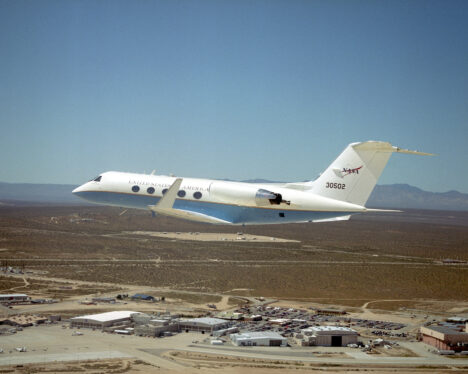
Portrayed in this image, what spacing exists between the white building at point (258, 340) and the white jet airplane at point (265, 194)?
31411 mm

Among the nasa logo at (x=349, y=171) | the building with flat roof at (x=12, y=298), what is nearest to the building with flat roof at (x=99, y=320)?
the building with flat roof at (x=12, y=298)

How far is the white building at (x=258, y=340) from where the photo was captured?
3115 inches

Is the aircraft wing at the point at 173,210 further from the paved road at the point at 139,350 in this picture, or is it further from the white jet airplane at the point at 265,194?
the paved road at the point at 139,350

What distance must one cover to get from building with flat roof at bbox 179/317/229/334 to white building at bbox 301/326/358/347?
11.8m

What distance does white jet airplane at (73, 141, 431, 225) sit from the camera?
49.2 m

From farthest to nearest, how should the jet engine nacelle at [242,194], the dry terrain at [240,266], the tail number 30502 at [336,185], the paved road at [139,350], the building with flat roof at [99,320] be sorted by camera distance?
the dry terrain at [240,266], the building with flat roof at [99,320], the paved road at [139,350], the tail number 30502 at [336,185], the jet engine nacelle at [242,194]

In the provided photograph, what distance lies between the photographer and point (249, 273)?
130875 millimetres

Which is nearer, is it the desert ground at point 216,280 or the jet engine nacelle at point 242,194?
the jet engine nacelle at point 242,194

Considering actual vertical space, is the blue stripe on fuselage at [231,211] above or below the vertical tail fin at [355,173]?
below

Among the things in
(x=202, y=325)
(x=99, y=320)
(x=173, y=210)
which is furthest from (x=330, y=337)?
(x=173, y=210)

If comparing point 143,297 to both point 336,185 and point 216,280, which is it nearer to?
point 216,280

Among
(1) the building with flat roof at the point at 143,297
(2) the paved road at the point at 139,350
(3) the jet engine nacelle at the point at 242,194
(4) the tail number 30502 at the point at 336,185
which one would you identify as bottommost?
(2) the paved road at the point at 139,350

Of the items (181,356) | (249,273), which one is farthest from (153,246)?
(181,356)

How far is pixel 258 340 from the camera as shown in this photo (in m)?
79.6
